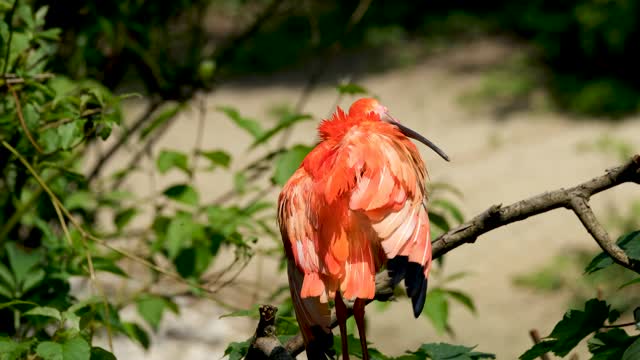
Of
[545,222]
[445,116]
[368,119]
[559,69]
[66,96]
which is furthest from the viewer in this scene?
[559,69]

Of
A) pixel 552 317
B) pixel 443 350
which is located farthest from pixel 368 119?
pixel 552 317

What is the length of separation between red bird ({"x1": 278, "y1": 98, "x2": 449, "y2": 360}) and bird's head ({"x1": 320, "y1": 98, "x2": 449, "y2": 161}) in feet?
0.44

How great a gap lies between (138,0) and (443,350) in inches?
77.4

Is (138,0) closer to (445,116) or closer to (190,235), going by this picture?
(190,235)

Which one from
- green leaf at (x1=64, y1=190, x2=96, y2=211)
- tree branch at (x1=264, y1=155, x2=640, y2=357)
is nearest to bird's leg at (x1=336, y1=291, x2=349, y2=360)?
tree branch at (x1=264, y1=155, x2=640, y2=357)

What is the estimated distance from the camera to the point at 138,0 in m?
3.36

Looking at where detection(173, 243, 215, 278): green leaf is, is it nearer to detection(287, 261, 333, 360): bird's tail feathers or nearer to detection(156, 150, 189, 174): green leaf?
detection(156, 150, 189, 174): green leaf

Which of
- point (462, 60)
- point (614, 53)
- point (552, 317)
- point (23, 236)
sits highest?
point (462, 60)

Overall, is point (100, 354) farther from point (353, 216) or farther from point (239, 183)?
point (239, 183)

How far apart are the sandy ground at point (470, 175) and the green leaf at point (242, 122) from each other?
19.6 inches

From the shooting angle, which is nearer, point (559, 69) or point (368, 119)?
point (368, 119)

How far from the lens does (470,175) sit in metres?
6.62

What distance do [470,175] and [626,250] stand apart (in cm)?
513

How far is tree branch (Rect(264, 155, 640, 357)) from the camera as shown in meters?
1.48
